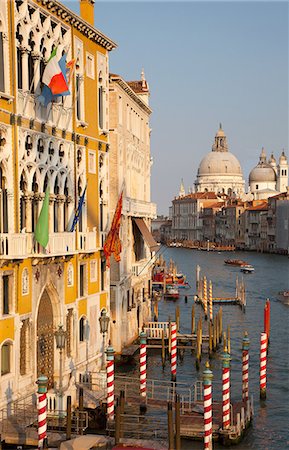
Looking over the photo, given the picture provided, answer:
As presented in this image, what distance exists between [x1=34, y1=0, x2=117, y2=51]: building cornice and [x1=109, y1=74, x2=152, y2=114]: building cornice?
2052 millimetres

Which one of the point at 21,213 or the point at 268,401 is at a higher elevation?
the point at 21,213

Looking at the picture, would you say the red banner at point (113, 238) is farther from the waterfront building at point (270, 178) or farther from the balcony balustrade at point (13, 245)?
the waterfront building at point (270, 178)

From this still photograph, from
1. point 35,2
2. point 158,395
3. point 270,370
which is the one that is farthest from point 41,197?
point 270,370

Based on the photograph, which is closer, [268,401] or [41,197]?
[41,197]

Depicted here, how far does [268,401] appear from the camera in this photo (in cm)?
1891

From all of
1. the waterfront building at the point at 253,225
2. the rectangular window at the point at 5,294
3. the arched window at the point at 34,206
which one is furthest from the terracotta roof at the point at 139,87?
the waterfront building at the point at 253,225

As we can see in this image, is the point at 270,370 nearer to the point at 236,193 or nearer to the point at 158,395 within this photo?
the point at 158,395

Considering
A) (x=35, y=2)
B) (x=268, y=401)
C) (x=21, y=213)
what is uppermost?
(x=35, y=2)

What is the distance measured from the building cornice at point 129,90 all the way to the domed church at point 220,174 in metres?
121

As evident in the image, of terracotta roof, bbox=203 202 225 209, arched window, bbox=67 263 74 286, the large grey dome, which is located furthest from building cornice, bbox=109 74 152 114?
the large grey dome

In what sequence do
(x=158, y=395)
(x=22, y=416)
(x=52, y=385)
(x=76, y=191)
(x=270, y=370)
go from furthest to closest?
1. (x=270, y=370)
2. (x=158, y=395)
3. (x=76, y=191)
4. (x=52, y=385)
5. (x=22, y=416)

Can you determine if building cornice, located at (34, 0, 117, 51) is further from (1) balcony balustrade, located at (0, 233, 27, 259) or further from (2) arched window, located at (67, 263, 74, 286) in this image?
(2) arched window, located at (67, 263, 74, 286)

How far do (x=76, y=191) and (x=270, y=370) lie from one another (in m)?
8.97

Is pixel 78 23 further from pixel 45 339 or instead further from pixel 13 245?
pixel 45 339
